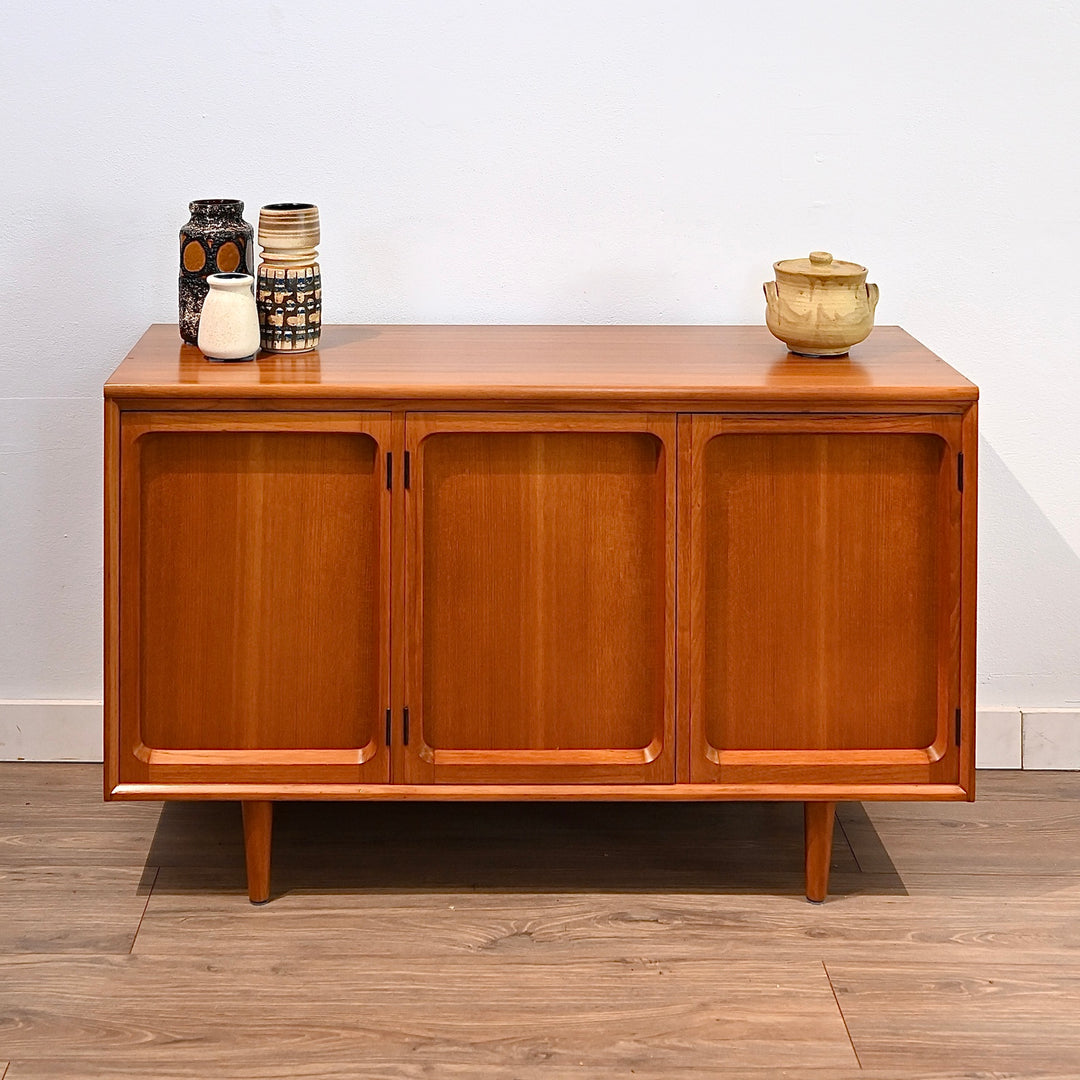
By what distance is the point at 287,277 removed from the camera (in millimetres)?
1931

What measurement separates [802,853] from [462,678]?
23.5 inches

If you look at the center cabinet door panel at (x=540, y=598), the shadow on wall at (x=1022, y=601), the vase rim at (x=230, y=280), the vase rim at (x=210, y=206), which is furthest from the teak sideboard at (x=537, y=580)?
the shadow on wall at (x=1022, y=601)

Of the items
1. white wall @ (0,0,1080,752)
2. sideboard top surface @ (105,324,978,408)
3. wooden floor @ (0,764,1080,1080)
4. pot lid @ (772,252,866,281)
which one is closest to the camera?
wooden floor @ (0,764,1080,1080)

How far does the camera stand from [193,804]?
2.24 metres

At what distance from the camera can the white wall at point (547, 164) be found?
2.18 meters

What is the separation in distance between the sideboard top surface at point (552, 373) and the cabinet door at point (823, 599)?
0.04 m

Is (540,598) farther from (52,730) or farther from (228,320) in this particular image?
(52,730)

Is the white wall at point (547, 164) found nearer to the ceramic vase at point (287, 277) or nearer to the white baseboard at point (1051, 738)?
the ceramic vase at point (287, 277)

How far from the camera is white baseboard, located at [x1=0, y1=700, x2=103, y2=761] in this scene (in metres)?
2.37

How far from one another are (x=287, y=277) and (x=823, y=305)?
703mm

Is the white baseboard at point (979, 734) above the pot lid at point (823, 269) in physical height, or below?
below

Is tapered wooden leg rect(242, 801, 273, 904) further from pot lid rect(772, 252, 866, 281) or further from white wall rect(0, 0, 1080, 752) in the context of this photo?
pot lid rect(772, 252, 866, 281)

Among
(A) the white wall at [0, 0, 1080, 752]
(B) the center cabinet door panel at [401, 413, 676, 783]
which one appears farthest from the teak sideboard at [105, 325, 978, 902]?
(A) the white wall at [0, 0, 1080, 752]

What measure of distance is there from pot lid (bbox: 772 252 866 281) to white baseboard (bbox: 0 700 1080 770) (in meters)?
0.86
